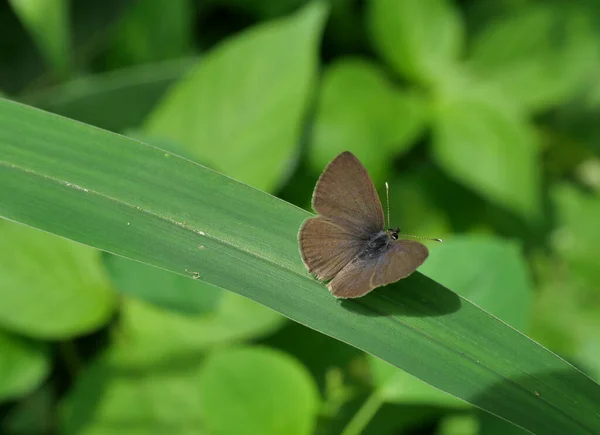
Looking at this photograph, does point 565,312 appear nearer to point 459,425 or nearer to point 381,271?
point 459,425

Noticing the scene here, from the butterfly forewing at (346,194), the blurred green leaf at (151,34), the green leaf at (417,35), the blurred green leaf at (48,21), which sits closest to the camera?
the butterfly forewing at (346,194)

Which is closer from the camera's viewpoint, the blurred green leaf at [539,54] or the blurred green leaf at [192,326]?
the blurred green leaf at [192,326]

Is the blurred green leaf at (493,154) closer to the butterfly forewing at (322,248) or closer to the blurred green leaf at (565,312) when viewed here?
the blurred green leaf at (565,312)

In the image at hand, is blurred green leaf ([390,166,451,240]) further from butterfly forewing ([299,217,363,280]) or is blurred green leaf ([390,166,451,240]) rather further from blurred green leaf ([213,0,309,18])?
butterfly forewing ([299,217,363,280])

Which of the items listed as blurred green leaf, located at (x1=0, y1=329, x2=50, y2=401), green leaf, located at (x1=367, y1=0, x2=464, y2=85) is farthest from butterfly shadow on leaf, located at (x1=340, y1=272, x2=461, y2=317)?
green leaf, located at (x1=367, y1=0, x2=464, y2=85)

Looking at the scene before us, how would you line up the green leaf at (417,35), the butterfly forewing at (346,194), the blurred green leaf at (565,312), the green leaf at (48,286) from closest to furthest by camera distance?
1. the butterfly forewing at (346,194)
2. the green leaf at (48,286)
3. the blurred green leaf at (565,312)
4. the green leaf at (417,35)

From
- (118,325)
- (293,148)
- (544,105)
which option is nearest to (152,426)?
(118,325)

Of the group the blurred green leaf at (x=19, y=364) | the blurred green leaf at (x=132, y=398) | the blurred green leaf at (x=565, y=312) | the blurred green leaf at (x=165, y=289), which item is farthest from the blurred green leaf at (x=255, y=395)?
the blurred green leaf at (x=565, y=312)
